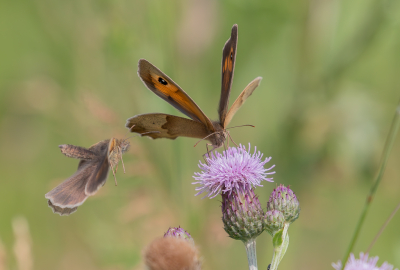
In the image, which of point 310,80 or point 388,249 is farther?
point 388,249

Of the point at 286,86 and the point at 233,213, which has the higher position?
the point at 286,86

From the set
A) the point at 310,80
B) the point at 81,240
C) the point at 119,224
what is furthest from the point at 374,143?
the point at 81,240

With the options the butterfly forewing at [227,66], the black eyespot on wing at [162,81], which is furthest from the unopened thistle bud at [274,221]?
the black eyespot on wing at [162,81]

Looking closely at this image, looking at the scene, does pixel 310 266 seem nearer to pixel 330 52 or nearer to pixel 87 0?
pixel 330 52

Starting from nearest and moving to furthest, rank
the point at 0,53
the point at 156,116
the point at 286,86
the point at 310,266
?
the point at 156,116, the point at 286,86, the point at 310,266, the point at 0,53

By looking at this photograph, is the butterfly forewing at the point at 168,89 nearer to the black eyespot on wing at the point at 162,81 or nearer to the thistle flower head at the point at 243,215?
the black eyespot on wing at the point at 162,81

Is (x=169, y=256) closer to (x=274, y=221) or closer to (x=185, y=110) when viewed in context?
(x=274, y=221)

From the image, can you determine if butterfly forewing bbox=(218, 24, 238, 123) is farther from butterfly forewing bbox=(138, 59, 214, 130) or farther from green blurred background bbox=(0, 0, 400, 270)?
green blurred background bbox=(0, 0, 400, 270)

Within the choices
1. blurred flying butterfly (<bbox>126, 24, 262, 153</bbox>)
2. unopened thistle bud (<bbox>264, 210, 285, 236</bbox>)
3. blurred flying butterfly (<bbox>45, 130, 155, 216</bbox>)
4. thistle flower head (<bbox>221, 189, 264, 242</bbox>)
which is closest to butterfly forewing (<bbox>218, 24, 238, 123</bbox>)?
blurred flying butterfly (<bbox>126, 24, 262, 153</bbox>)
